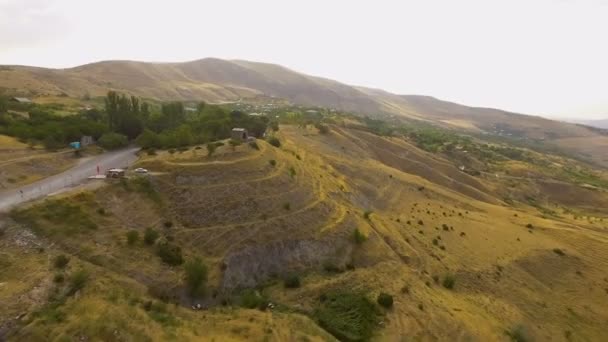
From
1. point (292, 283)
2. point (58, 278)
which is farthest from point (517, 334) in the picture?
point (58, 278)

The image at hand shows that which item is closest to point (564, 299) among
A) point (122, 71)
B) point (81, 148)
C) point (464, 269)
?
point (464, 269)

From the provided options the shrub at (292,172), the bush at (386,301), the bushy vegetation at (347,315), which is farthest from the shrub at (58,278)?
the shrub at (292,172)

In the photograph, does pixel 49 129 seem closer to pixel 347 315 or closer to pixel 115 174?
pixel 115 174

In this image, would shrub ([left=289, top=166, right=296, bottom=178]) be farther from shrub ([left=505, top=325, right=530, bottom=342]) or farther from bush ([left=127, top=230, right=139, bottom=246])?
shrub ([left=505, top=325, right=530, bottom=342])

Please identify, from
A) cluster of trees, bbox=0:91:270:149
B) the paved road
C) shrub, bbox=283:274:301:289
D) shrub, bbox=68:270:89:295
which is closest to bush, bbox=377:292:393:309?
shrub, bbox=283:274:301:289

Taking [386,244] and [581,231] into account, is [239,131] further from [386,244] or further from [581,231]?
[581,231]
